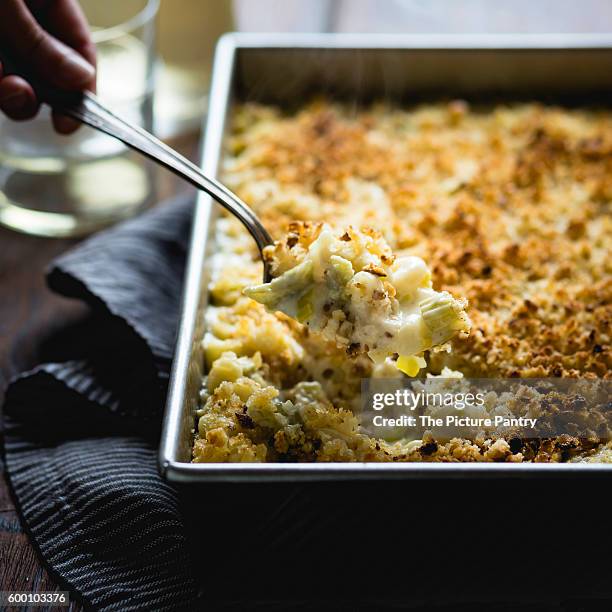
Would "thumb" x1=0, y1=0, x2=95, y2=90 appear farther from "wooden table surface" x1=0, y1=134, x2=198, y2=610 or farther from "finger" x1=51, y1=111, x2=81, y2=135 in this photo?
"wooden table surface" x1=0, y1=134, x2=198, y2=610

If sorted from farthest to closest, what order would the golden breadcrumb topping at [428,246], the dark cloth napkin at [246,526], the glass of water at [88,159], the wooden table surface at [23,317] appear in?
the glass of water at [88,159] < the wooden table surface at [23,317] < the golden breadcrumb topping at [428,246] < the dark cloth napkin at [246,526]

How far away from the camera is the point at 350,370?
1865 millimetres

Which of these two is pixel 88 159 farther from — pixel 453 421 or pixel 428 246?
pixel 453 421

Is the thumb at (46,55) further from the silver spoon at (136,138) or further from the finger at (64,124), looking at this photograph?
the finger at (64,124)

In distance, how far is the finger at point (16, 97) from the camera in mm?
1905

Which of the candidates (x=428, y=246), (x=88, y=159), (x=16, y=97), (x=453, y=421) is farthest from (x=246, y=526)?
(x=88, y=159)

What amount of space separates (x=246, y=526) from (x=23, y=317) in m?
1.05

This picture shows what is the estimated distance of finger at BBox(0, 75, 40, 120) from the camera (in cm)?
191

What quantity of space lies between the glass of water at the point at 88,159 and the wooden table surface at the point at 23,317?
0.22ft

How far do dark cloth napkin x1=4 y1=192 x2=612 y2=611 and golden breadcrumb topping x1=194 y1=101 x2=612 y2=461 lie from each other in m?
0.13

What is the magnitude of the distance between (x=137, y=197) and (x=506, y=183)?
1.02 meters

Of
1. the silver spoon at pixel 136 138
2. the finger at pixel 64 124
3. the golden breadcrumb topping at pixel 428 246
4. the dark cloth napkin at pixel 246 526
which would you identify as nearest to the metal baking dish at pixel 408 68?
the golden breadcrumb topping at pixel 428 246

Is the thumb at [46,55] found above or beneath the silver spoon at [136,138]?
above

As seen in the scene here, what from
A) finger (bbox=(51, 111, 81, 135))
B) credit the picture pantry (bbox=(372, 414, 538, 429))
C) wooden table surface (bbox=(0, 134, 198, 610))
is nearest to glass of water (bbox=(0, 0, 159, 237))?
wooden table surface (bbox=(0, 134, 198, 610))
